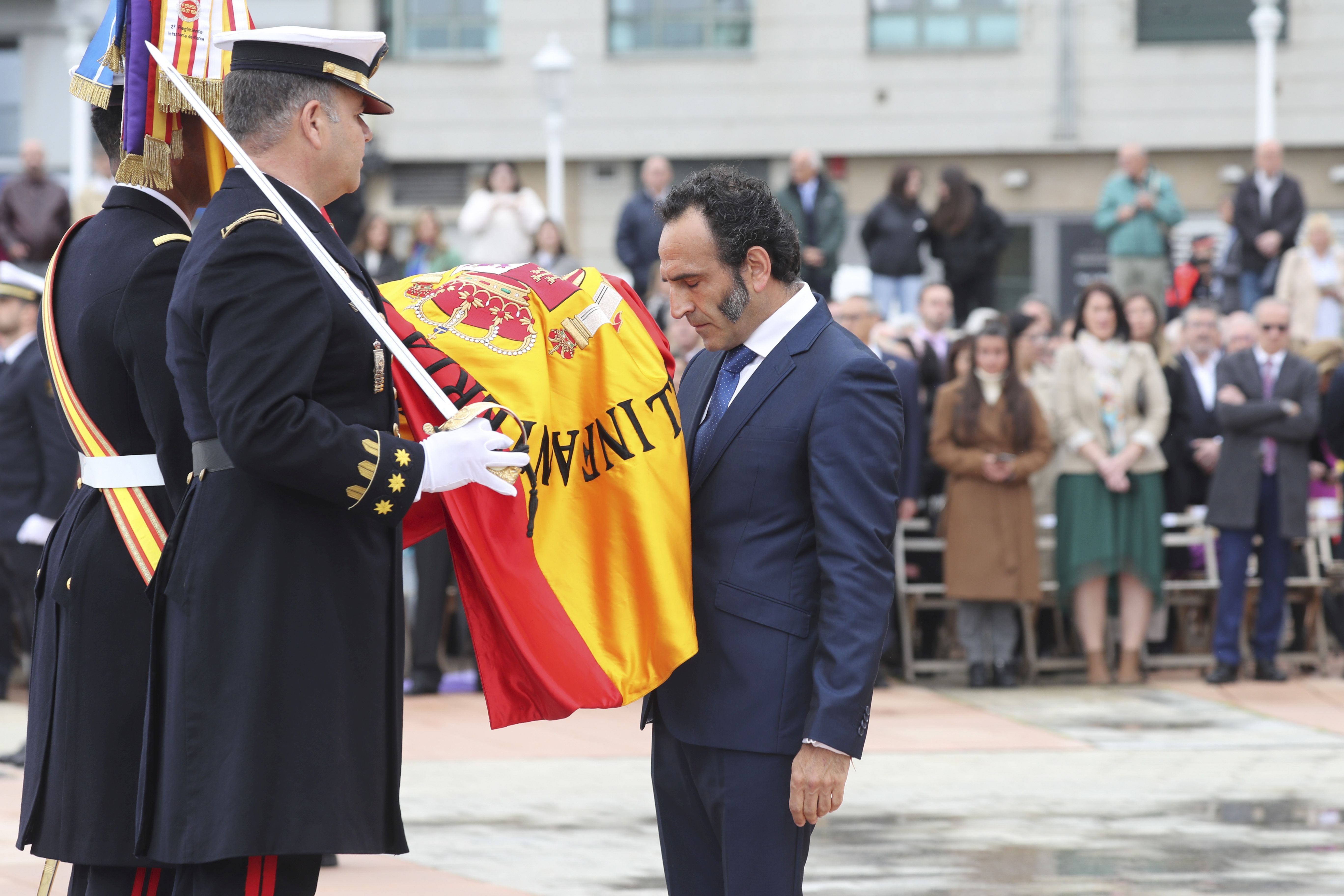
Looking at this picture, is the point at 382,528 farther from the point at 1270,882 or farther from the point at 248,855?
the point at 1270,882

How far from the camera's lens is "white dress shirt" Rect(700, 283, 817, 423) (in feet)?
12.0

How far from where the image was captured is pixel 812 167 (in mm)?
14695

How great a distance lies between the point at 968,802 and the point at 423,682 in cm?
391

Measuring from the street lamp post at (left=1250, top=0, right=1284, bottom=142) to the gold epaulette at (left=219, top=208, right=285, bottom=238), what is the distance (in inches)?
749

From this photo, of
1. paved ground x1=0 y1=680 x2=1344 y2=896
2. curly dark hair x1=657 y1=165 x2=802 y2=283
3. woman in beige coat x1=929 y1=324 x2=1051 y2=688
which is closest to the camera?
curly dark hair x1=657 y1=165 x2=802 y2=283

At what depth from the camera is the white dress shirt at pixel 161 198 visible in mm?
3842

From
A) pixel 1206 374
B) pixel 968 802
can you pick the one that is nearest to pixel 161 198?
pixel 968 802

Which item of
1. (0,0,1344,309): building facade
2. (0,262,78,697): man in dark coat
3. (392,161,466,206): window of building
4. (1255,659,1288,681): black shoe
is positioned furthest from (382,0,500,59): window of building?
(1255,659,1288,681): black shoe

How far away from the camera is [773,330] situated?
366 cm

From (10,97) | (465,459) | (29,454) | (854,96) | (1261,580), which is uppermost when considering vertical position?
(10,97)

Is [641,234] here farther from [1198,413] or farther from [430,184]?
[430,184]

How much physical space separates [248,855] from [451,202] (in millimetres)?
21240

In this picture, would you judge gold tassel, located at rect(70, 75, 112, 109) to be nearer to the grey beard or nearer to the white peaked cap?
the white peaked cap

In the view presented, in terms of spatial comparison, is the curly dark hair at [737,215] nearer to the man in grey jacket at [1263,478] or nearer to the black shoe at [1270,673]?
the man in grey jacket at [1263,478]
